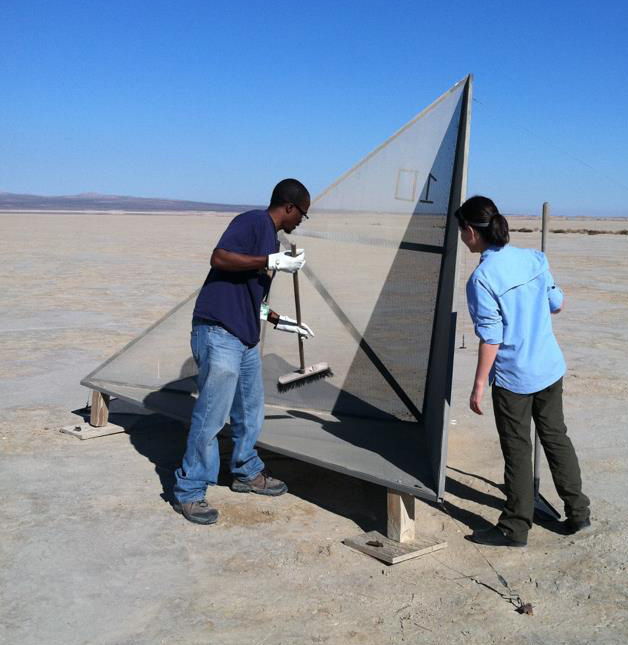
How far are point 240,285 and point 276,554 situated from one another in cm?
142

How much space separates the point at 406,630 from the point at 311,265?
2.95 meters

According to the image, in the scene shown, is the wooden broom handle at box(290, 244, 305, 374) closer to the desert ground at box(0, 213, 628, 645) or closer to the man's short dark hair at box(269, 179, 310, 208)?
the desert ground at box(0, 213, 628, 645)

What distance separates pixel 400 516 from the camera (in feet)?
13.4

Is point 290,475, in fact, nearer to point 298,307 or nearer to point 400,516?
point 298,307

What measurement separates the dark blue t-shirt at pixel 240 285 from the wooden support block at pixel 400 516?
116 centimetres

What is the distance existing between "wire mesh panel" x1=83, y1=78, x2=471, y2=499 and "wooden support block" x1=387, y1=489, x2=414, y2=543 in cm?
30

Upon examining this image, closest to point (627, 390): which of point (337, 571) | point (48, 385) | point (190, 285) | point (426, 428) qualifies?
point (426, 428)

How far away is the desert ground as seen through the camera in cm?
Result: 335

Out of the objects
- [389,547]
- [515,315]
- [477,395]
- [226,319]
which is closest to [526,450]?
[477,395]

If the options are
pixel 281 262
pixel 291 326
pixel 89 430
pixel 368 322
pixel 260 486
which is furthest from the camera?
pixel 89 430

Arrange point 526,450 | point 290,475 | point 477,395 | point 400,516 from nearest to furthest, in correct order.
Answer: point 477,395 → point 526,450 → point 400,516 → point 290,475

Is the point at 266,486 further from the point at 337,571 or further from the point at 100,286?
the point at 100,286

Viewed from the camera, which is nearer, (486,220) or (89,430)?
(486,220)

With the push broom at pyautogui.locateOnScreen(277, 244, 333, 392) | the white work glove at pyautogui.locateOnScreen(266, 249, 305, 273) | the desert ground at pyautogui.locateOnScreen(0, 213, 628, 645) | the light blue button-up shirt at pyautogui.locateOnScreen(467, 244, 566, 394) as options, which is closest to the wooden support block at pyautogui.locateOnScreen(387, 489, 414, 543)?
the desert ground at pyautogui.locateOnScreen(0, 213, 628, 645)
